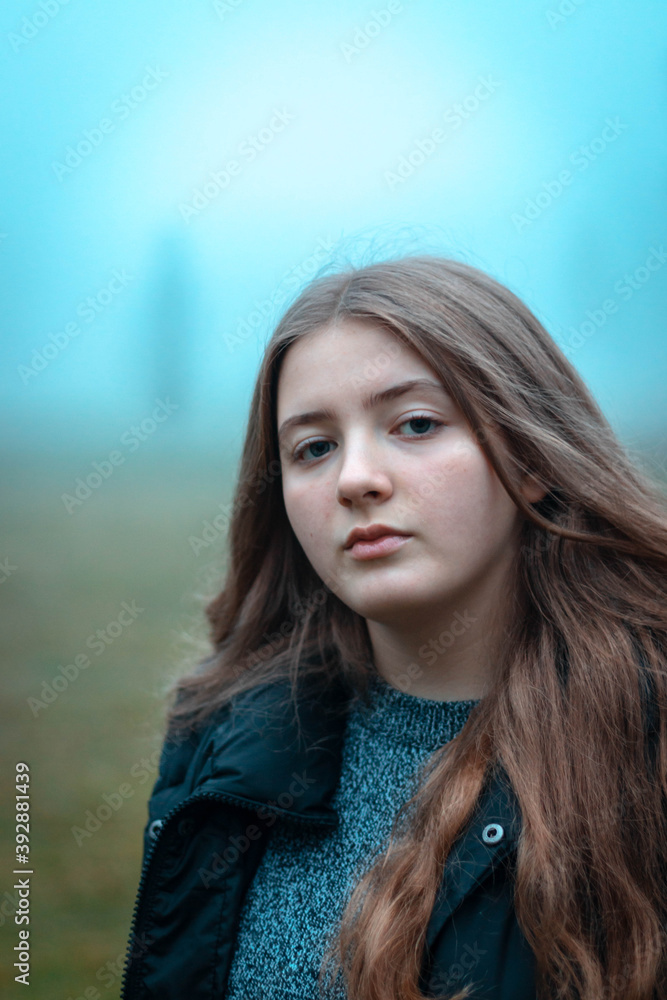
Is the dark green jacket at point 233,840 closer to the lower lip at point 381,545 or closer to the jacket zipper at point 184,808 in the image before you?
the jacket zipper at point 184,808

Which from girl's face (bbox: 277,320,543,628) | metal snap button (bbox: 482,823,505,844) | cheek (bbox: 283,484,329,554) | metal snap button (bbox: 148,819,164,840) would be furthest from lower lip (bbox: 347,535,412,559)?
metal snap button (bbox: 148,819,164,840)

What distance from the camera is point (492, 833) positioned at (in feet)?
4.80

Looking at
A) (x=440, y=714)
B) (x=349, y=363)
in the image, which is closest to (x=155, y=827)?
(x=440, y=714)

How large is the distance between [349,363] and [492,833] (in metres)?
1.03

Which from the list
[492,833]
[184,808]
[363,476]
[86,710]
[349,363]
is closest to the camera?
[492,833]

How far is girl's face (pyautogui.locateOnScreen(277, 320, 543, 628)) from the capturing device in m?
1.63

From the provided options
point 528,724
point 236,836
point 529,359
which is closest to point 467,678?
point 528,724

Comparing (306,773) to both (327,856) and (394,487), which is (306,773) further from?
(394,487)

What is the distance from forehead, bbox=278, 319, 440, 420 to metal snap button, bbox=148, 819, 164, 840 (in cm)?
109

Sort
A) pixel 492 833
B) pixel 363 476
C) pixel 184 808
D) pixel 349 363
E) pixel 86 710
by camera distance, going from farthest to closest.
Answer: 1. pixel 86 710
2. pixel 184 808
3. pixel 349 363
4. pixel 363 476
5. pixel 492 833

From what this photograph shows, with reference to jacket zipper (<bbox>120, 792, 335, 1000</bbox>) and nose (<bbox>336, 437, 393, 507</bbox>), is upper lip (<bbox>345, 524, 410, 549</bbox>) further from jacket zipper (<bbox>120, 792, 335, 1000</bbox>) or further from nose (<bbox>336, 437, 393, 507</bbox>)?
jacket zipper (<bbox>120, 792, 335, 1000</bbox>)

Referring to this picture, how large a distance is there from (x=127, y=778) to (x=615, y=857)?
314 cm

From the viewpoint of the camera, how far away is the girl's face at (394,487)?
163 cm

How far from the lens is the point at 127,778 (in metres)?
3.98
